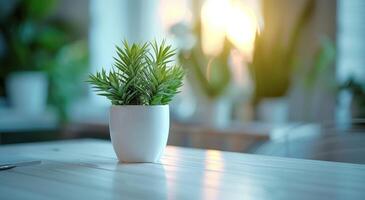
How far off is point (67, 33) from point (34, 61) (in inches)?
15.1

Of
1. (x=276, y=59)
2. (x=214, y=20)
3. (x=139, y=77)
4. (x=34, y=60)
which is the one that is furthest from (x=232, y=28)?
(x=139, y=77)

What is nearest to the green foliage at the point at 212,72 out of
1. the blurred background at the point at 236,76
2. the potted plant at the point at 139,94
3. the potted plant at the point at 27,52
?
the blurred background at the point at 236,76

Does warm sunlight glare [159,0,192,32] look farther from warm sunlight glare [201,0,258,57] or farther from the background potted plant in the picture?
the background potted plant

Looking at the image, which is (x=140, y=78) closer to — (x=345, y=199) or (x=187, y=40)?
(x=345, y=199)

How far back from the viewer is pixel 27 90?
10.2ft

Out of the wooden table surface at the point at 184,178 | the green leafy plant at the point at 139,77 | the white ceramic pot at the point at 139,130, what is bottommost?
the wooden table surface at the point at 184,178

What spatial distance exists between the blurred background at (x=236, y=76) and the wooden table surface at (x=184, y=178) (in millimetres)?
855

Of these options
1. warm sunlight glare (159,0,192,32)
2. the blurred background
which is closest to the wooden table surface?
the blurred background

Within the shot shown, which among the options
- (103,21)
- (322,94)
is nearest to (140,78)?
(322,94)

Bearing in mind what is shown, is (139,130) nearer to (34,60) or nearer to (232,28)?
(232,28)

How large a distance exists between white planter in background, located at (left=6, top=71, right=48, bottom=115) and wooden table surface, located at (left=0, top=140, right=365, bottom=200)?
2016 mm

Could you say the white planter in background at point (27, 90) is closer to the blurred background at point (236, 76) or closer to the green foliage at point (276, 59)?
the blurred background at point (236, 76)

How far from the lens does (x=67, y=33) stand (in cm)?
336

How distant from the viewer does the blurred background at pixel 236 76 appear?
2.22m
